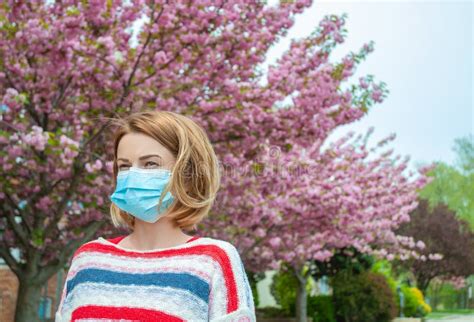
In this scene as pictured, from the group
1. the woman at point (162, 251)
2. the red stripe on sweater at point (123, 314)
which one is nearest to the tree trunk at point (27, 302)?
the woman at point (162, 251)

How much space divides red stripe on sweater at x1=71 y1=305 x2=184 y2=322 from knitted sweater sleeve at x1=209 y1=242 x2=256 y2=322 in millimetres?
139

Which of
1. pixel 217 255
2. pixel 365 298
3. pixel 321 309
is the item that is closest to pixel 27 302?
pixel 217 255

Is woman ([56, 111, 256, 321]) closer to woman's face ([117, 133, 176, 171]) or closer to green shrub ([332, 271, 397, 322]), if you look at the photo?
woman's face ([117, 133, 176, 171])

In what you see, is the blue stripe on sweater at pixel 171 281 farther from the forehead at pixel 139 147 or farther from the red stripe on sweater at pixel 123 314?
the forehead at pixel 139 147

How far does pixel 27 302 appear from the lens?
29.8 ft

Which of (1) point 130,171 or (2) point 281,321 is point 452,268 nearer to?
(2) point 281,321

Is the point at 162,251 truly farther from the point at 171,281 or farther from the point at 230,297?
the point at 230,297

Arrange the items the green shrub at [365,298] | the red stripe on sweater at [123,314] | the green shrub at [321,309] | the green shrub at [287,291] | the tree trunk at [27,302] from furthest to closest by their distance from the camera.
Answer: the green shrub at [287,291]
the green shrub at [321,309]
the green shrub at [365,298]
the tree trunk at [27,302]
the red stripe on sweater at [123,314]

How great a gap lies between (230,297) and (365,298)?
1987 cm

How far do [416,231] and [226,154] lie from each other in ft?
91.6

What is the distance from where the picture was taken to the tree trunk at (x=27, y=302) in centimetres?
909

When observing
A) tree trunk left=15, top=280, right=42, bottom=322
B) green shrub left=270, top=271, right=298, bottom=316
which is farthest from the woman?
green shrub left=270, top=271, right=298, bottom=316

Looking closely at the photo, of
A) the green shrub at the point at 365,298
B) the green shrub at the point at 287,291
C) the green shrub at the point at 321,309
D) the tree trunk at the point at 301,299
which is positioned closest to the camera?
the tree trunk at the point at 301,299

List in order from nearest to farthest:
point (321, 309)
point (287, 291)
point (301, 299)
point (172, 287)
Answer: point (172, 287) < point (301, 299) < point (321, 309) < point (287, 291)
